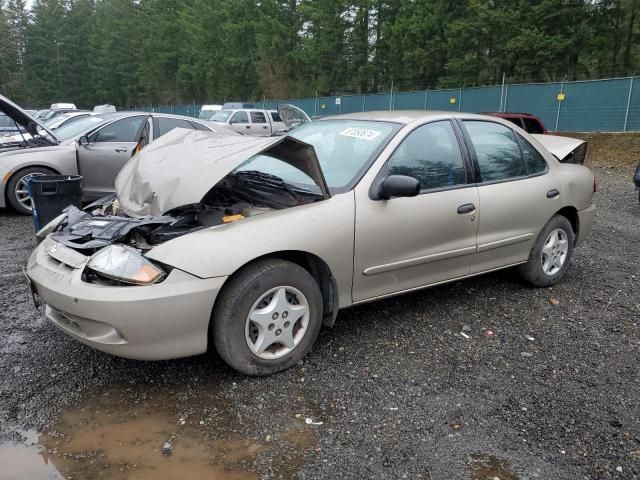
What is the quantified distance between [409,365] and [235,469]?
4.61 ft

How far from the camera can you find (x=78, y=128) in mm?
9094

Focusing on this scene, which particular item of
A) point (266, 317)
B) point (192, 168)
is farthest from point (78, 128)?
point (266, 317)

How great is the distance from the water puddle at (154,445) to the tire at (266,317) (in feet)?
1.06

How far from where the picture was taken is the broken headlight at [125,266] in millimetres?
2738

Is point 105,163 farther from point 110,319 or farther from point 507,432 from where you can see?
point 507,432

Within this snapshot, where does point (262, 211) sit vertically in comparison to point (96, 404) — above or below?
above

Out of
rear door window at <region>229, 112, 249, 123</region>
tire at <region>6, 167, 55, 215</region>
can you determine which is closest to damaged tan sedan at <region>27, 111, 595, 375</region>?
tire at <region>6, 167, 55, 215</region>

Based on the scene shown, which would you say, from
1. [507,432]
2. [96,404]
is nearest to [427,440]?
[507,432]

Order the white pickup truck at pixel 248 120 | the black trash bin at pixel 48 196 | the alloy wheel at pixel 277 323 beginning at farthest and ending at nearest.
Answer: the white pickup truck at pixel 248 120 → the black trash bin at pixel 48 196 → the alloy wheel at pixel 277 323

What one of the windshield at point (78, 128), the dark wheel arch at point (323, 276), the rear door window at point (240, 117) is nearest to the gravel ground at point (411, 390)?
the dark wheel arch at point (323, 276)

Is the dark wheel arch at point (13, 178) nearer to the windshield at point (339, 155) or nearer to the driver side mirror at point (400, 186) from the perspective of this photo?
the windshield at point (339, 155)

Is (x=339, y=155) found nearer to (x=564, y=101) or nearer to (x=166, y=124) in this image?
(x=166, y=124)

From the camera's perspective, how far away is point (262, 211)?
3244mm

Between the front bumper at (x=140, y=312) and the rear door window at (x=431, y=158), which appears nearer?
the front bumper at (x=140, y=312)
